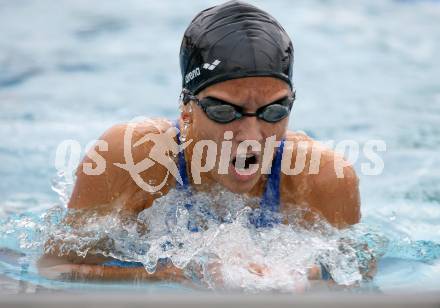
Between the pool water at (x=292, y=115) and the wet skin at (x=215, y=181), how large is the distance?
0.11 meters

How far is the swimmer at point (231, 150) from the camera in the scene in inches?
105

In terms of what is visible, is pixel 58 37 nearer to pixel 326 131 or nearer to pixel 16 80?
pixel 16 80

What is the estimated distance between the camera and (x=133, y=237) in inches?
117

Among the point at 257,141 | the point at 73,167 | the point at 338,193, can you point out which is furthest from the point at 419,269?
the point at 73,167

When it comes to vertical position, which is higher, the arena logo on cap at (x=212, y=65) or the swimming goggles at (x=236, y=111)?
the arena logo on cap at (x=212, y=65)

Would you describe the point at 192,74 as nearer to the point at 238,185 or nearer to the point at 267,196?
the point at 238,185

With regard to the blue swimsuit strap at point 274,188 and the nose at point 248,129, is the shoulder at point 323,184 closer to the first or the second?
the blue swimsuit strap at point 274,188

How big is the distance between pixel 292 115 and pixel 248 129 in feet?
10.7

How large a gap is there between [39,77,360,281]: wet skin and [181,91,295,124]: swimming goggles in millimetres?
17

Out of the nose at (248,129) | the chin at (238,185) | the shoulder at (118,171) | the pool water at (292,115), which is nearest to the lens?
the nose at (248,129)

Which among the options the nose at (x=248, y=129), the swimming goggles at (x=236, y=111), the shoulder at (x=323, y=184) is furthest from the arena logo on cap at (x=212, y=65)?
the shoulder at (x=323, y=184)

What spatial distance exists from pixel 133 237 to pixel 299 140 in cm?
80

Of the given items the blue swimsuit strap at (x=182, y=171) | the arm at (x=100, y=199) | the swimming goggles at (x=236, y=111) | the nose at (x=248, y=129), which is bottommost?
the arm at (x=100, y=199)

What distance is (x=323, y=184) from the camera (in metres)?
2.98
